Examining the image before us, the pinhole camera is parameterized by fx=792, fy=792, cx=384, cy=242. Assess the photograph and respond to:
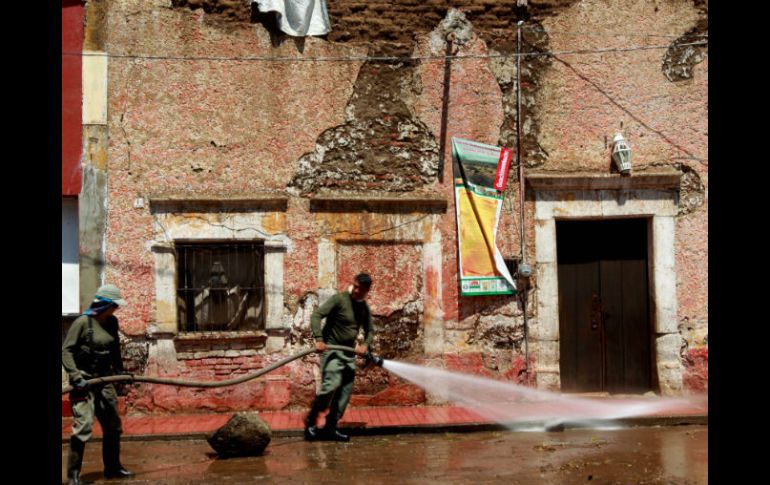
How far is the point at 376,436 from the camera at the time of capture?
905 cm

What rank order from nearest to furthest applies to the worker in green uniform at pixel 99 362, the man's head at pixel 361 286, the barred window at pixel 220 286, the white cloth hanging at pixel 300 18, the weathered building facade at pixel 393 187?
the worker in green uniform at pixel 99 362 < the man's head at pixel 361 286 < the weathered building facade at pixel 393 187 < the barred window at pixel 220 286 < the white cloth hanging at pixel 300 18

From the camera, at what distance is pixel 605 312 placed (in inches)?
435

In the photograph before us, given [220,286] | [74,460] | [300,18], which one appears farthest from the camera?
[300,18]

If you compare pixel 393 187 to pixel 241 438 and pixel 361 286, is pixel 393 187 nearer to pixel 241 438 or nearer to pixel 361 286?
pixel 361 286

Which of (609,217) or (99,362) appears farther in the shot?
(609,217)

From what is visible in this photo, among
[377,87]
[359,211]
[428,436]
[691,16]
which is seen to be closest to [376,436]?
[428,436]

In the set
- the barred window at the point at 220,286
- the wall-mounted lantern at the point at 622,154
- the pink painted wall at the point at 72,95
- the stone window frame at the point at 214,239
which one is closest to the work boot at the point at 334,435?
the stone window frame at the point at 214,239

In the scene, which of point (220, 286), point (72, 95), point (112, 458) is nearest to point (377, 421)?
point (220, 286)

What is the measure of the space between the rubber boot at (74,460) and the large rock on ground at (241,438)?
143 centimetres

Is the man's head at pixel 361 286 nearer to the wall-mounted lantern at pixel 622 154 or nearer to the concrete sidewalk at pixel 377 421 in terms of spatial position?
the concrete sidewalk at pixel 377 421

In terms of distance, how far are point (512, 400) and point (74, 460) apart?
5.86 m

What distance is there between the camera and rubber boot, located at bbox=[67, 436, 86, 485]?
685cm

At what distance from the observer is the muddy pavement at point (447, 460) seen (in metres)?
6.94

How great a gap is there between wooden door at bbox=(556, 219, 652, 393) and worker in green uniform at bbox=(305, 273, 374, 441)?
3.40m
